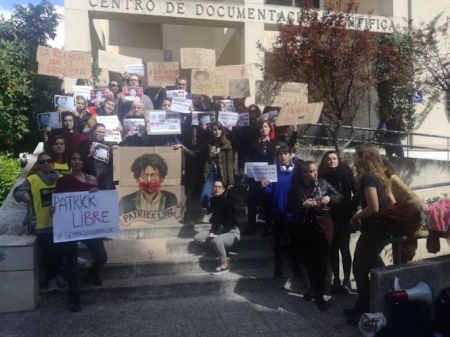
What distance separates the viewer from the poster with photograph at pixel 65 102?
6.78 m

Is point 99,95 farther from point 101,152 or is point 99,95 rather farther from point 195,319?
point 195,319

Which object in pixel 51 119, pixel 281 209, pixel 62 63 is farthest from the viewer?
pixel 62 63

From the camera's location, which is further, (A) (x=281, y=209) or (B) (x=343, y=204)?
(A) (x=281, y=209)

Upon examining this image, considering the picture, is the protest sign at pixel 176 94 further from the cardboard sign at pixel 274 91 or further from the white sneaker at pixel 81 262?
the white sneaker at pixel 81 262

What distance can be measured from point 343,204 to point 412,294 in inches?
56.5

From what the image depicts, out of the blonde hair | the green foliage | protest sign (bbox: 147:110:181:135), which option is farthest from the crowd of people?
the green foliage

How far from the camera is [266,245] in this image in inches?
240

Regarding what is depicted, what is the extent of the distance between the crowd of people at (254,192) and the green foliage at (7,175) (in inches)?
82.9

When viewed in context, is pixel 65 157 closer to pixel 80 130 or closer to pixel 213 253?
pixel 80 130

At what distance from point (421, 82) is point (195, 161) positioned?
5969 millimetres

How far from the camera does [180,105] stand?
701cm

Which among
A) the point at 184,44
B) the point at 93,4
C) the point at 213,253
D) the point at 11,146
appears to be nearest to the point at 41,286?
the point at 213,253

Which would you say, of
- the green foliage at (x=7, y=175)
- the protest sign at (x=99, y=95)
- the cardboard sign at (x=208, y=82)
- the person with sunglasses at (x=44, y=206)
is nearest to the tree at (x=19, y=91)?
the green foliage at (x=7, y=175)

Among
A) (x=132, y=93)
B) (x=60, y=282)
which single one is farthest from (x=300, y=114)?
(x=60, y=282)
